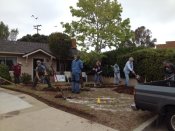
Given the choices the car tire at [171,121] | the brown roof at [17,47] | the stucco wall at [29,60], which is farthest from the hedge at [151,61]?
the car tire at [171,121]

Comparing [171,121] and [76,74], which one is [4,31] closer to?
[76,74]

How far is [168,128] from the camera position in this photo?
30.9 feet

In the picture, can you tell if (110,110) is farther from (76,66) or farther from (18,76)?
(18,76)

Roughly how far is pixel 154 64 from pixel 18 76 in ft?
27.3

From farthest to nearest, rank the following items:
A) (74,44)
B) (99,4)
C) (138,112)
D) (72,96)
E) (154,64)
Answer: (74,44) → (99,4) → (154,64) → (72,96) → (138,112)

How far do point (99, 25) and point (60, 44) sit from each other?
412cm

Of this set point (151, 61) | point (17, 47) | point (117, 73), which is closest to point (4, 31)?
point (17, 47)

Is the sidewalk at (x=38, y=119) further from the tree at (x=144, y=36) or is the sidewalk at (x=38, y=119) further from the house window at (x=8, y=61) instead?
the tree at (x=144, y=36)

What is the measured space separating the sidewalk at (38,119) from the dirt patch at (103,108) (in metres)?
0.30

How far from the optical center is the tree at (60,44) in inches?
1187

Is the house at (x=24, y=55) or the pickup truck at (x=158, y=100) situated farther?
the house at (x=24, y=55)

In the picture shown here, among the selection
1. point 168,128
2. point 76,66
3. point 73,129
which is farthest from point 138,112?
point 76,66

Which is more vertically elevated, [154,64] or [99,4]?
[99,4]

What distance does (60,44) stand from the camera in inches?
1188
